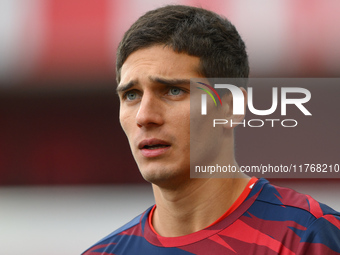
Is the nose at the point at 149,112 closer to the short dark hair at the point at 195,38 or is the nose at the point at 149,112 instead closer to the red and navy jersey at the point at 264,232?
the short dark hair at the point at 195,38

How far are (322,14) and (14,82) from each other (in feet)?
13.1

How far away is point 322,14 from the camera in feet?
19.0

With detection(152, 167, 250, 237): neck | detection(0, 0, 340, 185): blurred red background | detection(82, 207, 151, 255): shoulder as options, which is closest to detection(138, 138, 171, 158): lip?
detection(152, 167, 250, 237): neck

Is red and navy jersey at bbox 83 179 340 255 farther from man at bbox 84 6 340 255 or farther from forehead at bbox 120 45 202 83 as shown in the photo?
forehead at bbox 120 45 202 83

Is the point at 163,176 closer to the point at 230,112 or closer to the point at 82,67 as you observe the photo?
the point at 230,112

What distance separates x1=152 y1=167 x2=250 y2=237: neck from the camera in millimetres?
1690

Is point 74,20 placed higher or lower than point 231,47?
higher

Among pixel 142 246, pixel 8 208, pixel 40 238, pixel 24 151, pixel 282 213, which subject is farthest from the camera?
pixel 8 208

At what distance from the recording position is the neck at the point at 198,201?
169 centimetres

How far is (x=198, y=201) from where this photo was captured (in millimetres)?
1704

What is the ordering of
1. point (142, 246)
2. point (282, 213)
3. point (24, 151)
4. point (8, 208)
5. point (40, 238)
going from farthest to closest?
point (8, 208) < point (24, 151) < point (40, 238) < point (142, 246) < point (282, 213)

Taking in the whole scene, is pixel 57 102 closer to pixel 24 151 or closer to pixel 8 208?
pixel 24 151

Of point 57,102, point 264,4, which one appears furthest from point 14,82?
point 264,4

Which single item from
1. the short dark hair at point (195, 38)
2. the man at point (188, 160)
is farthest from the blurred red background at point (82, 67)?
the man at point (188, 160)
